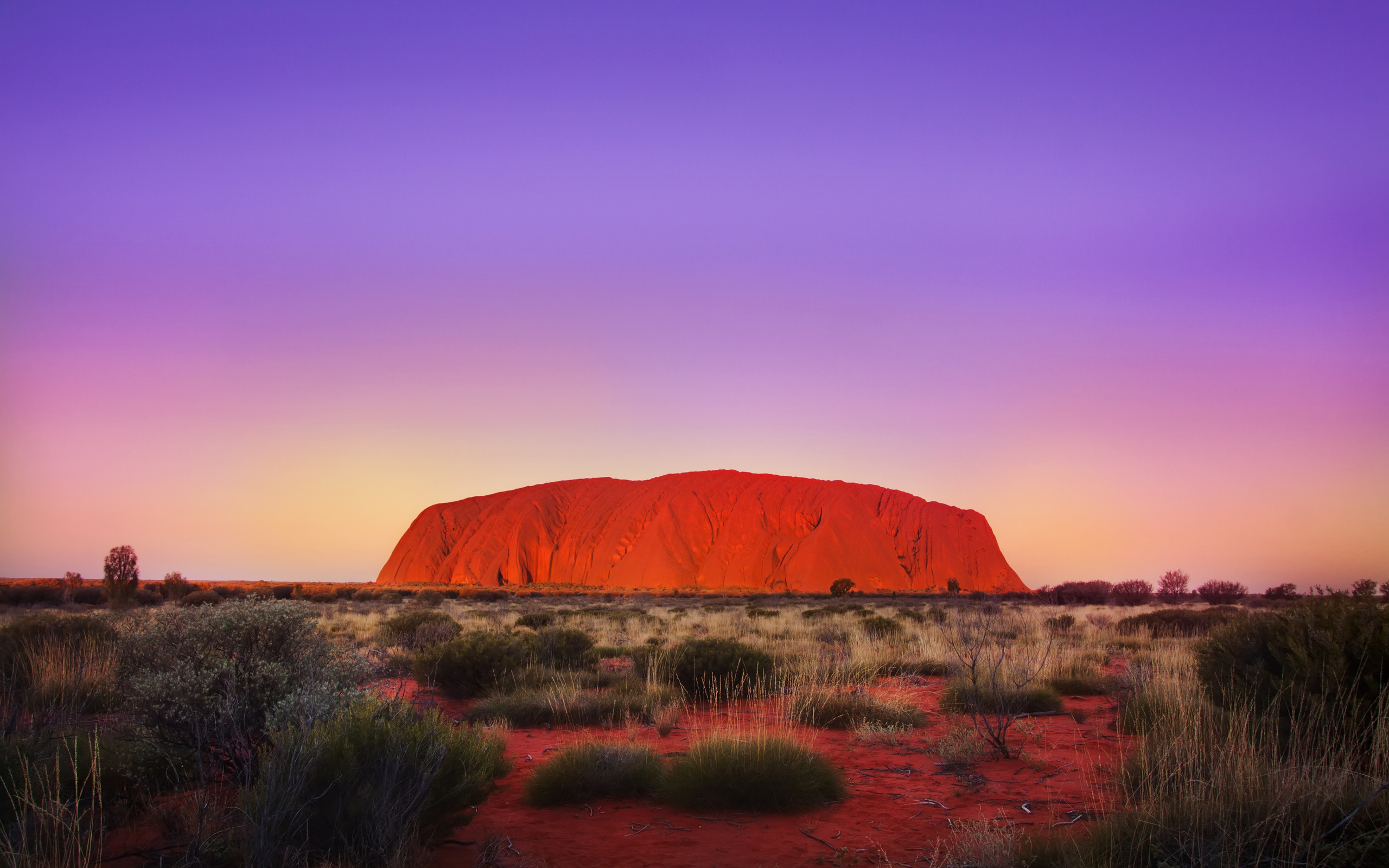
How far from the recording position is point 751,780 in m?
5.22

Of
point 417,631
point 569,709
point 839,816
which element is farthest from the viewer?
point 417,631

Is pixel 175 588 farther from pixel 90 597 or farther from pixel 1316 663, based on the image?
pixel 1316 663

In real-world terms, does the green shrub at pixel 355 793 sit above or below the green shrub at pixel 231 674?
below

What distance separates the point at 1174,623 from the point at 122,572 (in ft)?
117

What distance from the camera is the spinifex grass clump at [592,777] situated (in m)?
5.43

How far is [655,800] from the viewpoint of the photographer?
17.8 ft

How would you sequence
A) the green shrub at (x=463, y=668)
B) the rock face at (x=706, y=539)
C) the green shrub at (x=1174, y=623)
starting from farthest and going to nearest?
1. the rock face at (x=706, y=539)
2. the green shrub at (x=1174, y=623)
3. the green shrub at (x=463, y=668)

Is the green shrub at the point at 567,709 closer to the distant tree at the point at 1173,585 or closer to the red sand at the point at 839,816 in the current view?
the red sand at the point at 839,816

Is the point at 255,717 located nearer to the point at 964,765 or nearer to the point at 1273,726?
the point at 964,765

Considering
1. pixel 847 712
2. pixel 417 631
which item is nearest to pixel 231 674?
pixel 847 712

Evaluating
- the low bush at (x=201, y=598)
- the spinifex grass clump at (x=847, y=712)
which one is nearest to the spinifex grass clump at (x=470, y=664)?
the spinifex grass clump at (x=847, y=712)

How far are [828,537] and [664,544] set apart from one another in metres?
13.9

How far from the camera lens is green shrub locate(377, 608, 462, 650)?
12883mm

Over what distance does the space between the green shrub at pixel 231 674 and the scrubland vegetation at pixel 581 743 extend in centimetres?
2
